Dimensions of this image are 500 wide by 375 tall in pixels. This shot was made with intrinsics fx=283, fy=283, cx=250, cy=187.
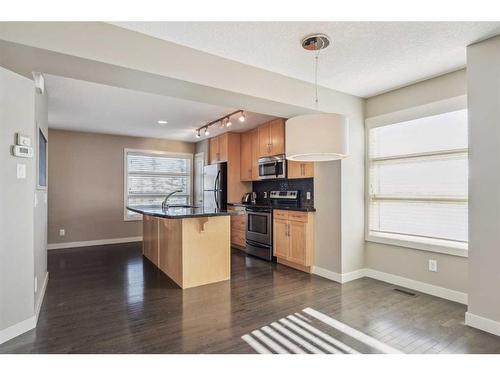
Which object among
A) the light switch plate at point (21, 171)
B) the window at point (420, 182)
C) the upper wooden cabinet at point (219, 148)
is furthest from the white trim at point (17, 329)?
the upper wooden cabinet at point (219, 148)

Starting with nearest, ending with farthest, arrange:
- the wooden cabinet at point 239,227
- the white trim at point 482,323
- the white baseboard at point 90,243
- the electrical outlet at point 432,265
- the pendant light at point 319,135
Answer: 1. the pendant light at point 319,135
2. the white trim at point 482,323
3. the electrical outlet at point 432,265
4. the wooden cabinet at point 239,227
5. the white baseboard at point 90,243

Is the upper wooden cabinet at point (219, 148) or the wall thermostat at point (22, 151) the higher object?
the upper wooden cabinet at point (219, 148)

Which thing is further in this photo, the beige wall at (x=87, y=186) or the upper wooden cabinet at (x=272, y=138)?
the beige wall at (x=87, y=186)

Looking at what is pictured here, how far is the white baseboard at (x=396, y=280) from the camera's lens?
3.03 metres

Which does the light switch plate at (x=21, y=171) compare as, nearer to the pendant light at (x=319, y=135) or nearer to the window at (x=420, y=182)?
the pendant light at (x=319, y=135)

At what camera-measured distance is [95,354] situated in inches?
79.0

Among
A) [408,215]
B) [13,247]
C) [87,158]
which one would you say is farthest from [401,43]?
[87,158]

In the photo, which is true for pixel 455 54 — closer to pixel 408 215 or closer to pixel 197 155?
pixel 408 215

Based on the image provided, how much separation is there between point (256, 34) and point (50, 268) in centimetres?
439

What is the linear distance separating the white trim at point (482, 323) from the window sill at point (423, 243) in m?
0.67

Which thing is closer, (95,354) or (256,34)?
(95,354)

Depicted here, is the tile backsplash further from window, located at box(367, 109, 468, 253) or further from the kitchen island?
the kitchen island

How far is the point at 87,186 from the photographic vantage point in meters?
6.05
